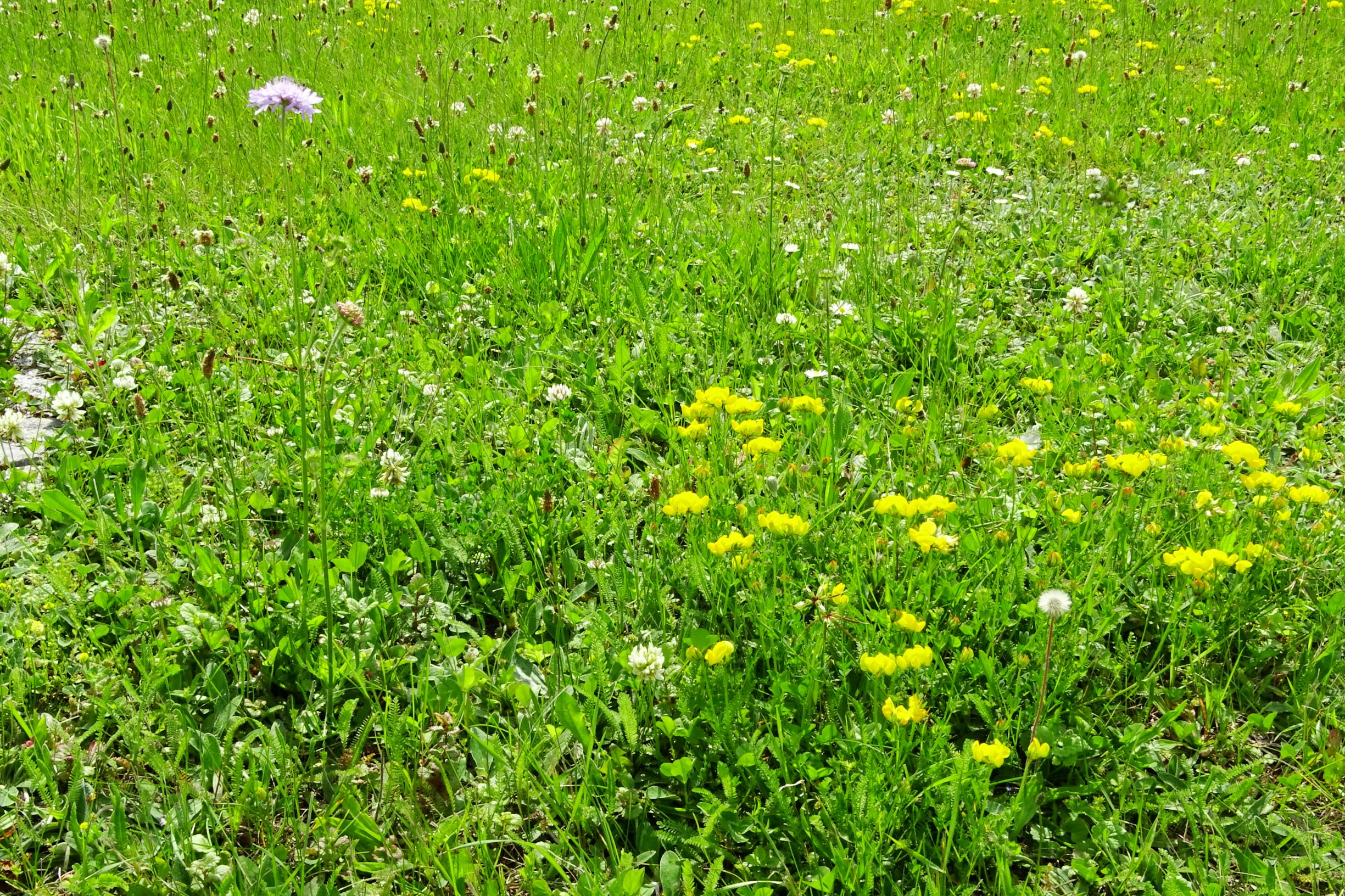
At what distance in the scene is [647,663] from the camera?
1729mm

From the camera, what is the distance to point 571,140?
441cm

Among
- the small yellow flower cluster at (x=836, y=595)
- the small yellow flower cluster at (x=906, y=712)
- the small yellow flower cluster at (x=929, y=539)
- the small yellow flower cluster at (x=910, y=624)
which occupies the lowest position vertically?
the small yellow flower cluster at (x=836, y=595)

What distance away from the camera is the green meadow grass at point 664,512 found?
161 centimetres

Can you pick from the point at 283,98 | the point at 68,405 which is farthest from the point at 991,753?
the point at 68,405

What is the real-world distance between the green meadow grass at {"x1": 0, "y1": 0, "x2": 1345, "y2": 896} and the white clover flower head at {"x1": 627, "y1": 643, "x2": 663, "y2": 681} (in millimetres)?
62

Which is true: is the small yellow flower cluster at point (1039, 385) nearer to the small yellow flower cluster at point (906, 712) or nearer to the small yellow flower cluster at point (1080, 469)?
the small yellow flower cluster at point (1080, 469)

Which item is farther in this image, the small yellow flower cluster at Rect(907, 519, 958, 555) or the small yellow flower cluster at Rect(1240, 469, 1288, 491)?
the small yellow flower cluster at Rect(1240, 469, 1288, 491)

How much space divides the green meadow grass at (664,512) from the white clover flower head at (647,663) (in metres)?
0.06

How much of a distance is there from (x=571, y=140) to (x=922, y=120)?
1772mm

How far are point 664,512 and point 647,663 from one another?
1.30 ft

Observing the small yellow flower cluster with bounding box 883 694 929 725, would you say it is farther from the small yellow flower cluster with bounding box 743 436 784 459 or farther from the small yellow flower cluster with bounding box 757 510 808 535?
the small yellow flower cluster with bounding box 743 436 784 459

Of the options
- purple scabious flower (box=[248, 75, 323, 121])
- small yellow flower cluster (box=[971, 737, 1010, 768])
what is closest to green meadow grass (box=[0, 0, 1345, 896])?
small yellow flower cluster (box=[971, 737, 1010, 768])

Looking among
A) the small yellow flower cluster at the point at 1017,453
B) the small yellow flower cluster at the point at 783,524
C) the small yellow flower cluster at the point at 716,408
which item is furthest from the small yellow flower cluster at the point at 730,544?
the small yellow flower cluster at the point at 1017,453

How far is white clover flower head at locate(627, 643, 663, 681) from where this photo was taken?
5.66 feet
